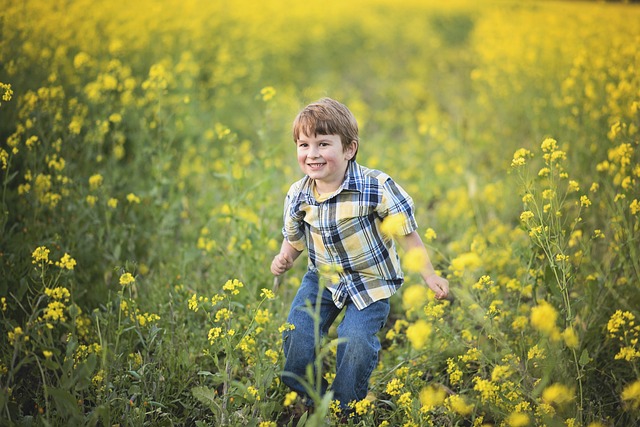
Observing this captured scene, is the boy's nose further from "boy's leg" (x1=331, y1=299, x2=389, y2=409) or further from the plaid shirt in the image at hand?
"boy's leg" (x1=331, y1=299, x2=389, y2=409)

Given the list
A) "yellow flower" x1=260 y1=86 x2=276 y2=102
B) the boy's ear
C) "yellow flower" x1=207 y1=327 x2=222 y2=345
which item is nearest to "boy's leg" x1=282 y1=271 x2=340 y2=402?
"yellow flower" x1=207 y1=327 x2=222 y2=345

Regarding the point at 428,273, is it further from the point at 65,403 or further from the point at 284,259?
A: the point at 65,403

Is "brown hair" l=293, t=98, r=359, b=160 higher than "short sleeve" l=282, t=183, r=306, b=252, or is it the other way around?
"brown hair" l=293, t=98, r=359, b=160

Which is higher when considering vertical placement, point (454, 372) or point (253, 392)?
point (253, 392)

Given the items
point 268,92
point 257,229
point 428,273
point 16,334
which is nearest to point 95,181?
point 257,229

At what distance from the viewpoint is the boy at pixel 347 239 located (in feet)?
7.63

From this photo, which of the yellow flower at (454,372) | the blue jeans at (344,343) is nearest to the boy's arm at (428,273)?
the blue jeans at (344,343)

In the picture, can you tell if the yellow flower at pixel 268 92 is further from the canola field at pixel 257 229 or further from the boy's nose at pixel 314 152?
the boy's nose at pixel 314 152

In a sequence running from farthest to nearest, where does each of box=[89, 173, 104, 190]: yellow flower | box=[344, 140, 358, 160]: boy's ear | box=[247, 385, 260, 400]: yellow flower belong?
box=[89, 173, 104, 190]: yellow flower, box=[344, 140, 358, 160]: boy's ear, box=[247, 385, 260, 400]: yellow flower

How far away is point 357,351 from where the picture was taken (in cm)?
230

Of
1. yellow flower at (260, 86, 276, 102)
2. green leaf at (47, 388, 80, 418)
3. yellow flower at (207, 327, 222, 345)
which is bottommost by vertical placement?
green leaf at (47, 388, 80, 418)

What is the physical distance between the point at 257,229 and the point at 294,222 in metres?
0.76

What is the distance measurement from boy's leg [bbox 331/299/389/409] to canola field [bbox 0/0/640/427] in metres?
0.11

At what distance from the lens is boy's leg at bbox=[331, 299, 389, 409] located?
2305mm
